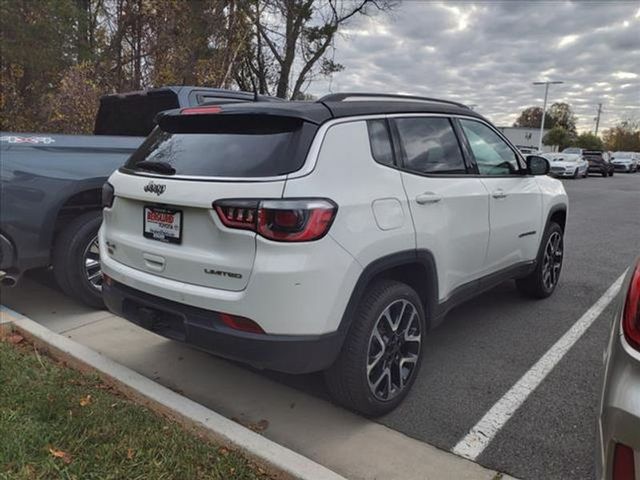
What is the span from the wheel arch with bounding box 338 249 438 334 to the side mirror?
1.87 metres

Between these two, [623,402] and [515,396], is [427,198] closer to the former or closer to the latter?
[515,396]

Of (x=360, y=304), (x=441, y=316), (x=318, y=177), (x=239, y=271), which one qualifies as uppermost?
(x=318, y=177)

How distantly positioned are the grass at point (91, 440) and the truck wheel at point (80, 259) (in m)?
1.30

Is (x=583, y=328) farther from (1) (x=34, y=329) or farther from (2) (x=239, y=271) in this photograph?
(1) (x=34, y=329)

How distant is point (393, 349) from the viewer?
3.19 metres

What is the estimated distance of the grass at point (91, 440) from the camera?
2535 mm

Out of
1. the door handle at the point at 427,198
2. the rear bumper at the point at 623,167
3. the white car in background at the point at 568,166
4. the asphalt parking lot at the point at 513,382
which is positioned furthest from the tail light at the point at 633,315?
the rear bumper at the point at 623,167

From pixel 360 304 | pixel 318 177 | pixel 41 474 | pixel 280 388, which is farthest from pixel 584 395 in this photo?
pixel 41 474

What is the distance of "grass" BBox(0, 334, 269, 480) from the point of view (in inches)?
99.8

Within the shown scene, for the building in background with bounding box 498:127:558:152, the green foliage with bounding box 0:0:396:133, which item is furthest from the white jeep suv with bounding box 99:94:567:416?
the building in background with bounding box 498:127:558:152

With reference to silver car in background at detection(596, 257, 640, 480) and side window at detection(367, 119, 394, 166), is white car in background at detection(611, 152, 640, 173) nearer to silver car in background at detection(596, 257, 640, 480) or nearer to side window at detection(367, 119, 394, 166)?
side window at detection(367, 119, 394, 166)

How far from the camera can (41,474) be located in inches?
98.3

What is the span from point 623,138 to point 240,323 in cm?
9202

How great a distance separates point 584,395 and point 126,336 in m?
3.35
